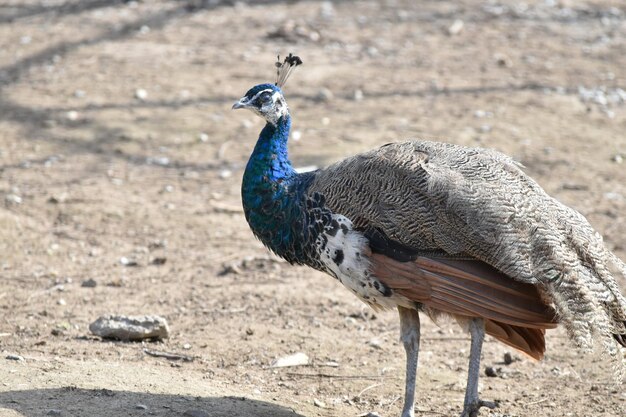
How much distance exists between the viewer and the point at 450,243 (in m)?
4.11

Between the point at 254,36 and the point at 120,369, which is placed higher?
the point at 254,36

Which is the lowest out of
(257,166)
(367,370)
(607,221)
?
(367,370)

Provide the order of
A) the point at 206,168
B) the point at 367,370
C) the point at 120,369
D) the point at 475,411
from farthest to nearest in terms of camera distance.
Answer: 1. the point at 206,168
2. the point at 367,370
3. the point at 120,369
4. the point at 475,411

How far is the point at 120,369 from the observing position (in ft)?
15.1

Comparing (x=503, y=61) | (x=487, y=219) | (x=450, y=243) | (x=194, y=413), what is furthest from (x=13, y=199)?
(x=503, y=61)

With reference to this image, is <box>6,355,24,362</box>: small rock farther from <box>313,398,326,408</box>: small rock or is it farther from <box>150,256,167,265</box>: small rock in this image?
<box>150,256,167,265</box>: small rock

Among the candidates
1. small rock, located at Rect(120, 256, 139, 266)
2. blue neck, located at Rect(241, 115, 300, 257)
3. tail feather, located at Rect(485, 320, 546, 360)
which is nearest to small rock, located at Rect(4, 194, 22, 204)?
small rock, located at Rect(120, 256, 139, 266)

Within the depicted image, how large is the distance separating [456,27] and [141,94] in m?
3.76

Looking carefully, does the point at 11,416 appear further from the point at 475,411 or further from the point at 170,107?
the point at 170,107

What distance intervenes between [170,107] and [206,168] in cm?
118

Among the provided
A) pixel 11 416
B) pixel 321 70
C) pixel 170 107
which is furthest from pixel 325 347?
pixel 321 70

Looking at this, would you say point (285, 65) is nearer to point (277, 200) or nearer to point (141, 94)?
point (277, 200)

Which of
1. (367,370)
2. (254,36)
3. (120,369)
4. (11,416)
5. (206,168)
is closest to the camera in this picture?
(11,416)

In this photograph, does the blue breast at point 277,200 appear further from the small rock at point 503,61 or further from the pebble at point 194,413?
the small rock at point 503,61
